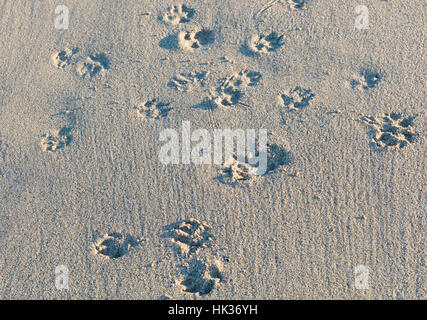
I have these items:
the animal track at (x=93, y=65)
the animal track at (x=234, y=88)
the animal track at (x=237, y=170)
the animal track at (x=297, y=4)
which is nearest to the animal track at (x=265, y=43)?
the animal track at (x=234, y=88)

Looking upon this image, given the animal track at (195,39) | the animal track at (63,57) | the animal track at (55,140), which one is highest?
the animal track at (195,39)

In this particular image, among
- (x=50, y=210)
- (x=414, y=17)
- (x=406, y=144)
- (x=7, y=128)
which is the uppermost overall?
(x=414, y=17)

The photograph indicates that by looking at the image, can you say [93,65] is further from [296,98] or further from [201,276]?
[201,276]

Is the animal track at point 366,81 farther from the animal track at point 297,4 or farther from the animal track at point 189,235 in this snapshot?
the animal track at point 189,235

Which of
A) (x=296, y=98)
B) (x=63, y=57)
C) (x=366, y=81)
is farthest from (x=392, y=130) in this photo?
(x=63, y=57)
